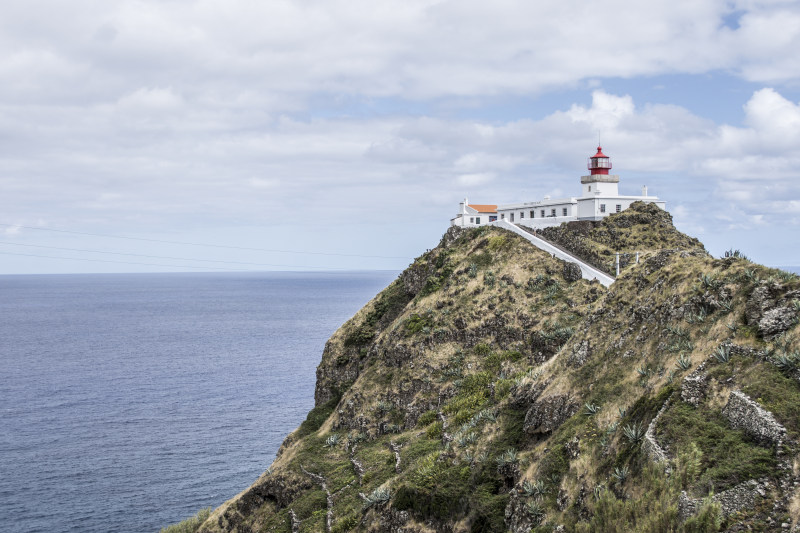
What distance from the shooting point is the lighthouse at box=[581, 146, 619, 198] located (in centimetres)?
7206

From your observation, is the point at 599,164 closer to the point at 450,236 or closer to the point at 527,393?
the point at 450,236

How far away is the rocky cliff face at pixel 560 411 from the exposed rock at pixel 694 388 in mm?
53

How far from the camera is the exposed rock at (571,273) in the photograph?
2050 inches

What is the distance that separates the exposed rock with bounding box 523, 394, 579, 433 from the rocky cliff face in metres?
0.09

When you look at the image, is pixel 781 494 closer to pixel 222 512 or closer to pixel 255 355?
pixel 222 512

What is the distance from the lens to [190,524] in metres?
53.1

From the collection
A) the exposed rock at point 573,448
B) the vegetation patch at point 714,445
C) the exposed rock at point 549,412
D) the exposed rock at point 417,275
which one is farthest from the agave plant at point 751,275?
the exposed rock at point 417,275

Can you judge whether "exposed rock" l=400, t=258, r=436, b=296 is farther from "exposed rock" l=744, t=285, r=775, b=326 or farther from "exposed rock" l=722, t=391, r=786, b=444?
"exposed rock" l=722, t=391, r=786, b=444

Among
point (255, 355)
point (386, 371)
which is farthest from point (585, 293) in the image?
point (255, 355)

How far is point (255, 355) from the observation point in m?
137

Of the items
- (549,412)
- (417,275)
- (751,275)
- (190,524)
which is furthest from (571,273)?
(190,524)

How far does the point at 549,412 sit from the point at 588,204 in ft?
152

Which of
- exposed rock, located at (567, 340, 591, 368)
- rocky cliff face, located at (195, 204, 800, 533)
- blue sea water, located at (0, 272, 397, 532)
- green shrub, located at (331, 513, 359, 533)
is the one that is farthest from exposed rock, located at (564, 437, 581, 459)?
blue sea water, located at (0, 272, 397, 532)

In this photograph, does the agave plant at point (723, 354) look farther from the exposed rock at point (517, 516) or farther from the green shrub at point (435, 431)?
the green shrub at point (435, 431)
